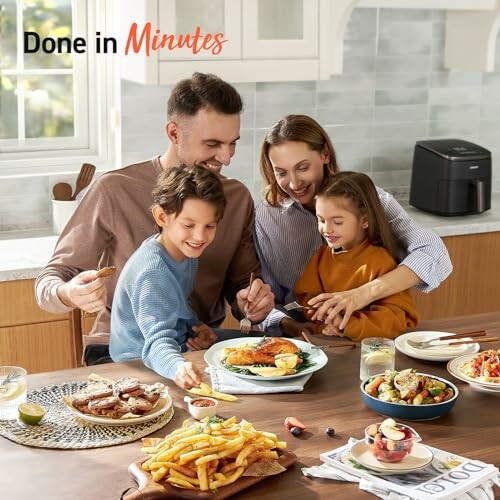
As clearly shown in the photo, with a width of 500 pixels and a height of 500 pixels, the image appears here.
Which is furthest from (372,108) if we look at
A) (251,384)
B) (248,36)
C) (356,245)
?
(251,384)

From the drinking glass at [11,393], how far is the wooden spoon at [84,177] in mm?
1907

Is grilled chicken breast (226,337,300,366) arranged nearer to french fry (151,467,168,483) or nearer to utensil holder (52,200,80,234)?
french fry (151,467,168,483)

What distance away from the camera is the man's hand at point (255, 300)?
2.76m

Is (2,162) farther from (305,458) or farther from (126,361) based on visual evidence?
(305,458)

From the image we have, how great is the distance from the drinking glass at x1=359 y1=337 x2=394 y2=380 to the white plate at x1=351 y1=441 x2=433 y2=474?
38 cm

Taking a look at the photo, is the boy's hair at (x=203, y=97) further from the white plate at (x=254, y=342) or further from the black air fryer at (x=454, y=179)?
the black air fryer at (x=454, y=179)

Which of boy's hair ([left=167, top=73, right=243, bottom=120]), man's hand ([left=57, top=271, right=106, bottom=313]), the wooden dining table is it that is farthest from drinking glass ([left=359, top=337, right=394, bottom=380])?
boy's hair ([left=167, top=73, right=243, bottom=120])

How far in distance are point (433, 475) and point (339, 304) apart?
0.88 m

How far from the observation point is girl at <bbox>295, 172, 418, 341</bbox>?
113 inches

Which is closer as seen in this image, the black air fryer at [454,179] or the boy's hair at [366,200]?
the boy's hair at [366,200]

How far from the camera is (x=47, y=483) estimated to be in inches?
72.4

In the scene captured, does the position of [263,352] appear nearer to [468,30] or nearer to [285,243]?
[285,243]

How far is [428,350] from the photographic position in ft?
8.30

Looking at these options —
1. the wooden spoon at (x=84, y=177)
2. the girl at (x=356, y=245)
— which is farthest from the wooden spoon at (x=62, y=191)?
the girl at (x=356, y=245)
